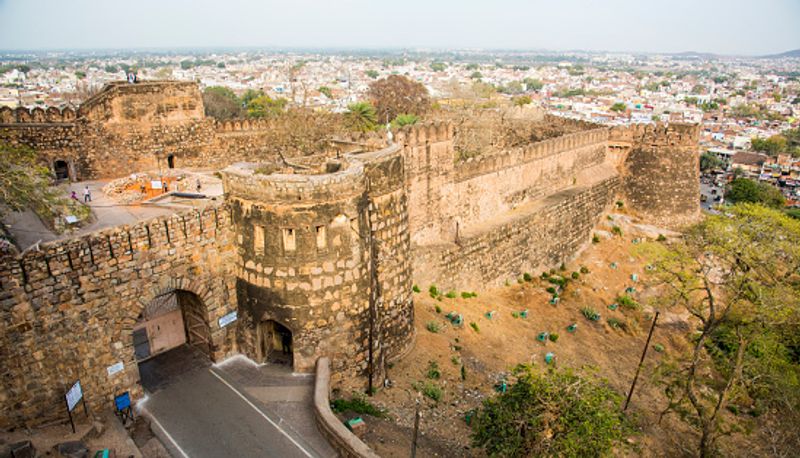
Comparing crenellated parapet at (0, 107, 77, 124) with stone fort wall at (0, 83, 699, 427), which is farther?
crenellated parapet at (0, 107, 77, 124)

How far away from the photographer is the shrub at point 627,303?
2148 cm

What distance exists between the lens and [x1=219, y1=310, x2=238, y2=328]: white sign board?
37.9 ft

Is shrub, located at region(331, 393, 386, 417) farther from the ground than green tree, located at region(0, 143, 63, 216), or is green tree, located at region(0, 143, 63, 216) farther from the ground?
green tree, located at region(0, 143, 63, 216)

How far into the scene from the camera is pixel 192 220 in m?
10.5

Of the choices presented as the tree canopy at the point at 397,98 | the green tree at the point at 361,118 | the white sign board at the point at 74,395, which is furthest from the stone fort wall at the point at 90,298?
the tree canopy at the point at 397,98

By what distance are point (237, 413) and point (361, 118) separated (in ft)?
84.4

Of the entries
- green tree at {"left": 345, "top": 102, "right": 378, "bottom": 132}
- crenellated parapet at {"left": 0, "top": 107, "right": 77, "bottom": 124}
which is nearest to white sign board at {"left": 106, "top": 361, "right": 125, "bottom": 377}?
crenellated parapet at {"left": 0, "top": 107, "right": 77, "bottom": 124}

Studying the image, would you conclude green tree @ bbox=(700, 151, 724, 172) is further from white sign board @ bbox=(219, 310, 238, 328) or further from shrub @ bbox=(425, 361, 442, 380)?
white sign board @ bbox=(219, 310, 238, 328)

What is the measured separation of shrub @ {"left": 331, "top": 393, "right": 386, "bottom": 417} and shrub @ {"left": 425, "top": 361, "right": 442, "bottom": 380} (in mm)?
1983

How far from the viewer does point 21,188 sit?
379 inches

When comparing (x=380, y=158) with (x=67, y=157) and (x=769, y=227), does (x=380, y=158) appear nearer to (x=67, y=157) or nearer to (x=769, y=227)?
(x=769, y=227)

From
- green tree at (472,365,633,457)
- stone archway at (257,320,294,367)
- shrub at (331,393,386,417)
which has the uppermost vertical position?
green tree at (472,365,633,457)

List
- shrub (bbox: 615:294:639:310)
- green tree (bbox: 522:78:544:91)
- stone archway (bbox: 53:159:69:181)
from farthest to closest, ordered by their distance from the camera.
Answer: green tree (bbox: 522:78:544:91) → shrub (bbox: 615:294:639:310) → stone archway (bbox: 53:159:69:181)

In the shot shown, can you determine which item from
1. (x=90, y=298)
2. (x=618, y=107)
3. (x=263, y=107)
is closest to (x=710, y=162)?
(x=618, y=107)
